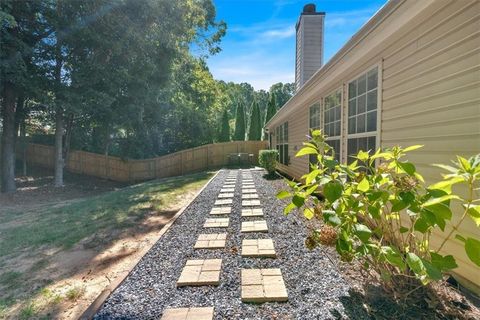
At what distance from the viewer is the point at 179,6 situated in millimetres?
10359

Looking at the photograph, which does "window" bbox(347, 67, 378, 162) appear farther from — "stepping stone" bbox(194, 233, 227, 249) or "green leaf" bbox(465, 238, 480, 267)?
"stepping stone" bbox(194, 233, 227, 249)

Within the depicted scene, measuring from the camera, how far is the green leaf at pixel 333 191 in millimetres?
1819

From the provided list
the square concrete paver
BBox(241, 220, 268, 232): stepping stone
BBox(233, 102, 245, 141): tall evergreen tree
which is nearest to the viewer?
BBox(241, 220, 268, 232): stepping stone

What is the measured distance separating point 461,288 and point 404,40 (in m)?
2.46

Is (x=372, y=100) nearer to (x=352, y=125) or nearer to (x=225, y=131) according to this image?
(x=352, y=125)

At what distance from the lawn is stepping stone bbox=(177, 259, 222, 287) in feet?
3.31

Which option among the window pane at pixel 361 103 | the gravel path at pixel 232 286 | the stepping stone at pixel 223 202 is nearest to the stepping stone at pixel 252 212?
the stepping stone at pixel 223 202

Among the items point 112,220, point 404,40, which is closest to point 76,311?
point 112,220

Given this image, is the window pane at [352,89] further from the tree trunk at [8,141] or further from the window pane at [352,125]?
the tree trunk at [8,141]

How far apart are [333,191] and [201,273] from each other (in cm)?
152

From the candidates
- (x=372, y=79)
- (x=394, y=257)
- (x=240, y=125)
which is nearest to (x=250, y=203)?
(x=372, y=79)

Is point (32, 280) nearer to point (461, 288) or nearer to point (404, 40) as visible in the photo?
point (461, 288)

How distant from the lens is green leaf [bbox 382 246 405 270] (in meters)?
1.66

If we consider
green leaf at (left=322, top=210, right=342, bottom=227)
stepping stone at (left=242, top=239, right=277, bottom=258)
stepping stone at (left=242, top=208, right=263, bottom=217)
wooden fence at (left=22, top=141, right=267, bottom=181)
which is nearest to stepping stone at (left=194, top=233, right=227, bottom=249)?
stepping stone at (left=242, top=239, right=277, bottom=258)
